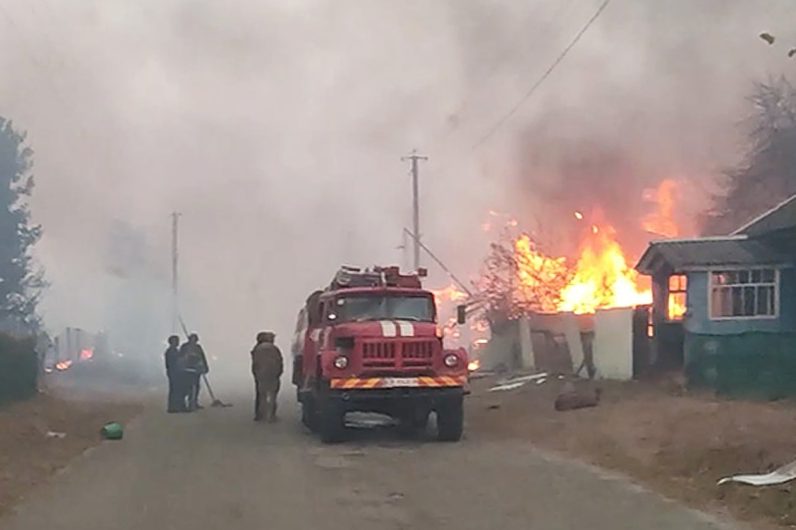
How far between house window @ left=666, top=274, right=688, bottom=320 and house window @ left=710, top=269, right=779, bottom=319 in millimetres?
1670

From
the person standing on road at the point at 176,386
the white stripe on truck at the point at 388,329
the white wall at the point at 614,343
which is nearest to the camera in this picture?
the white stripe on truck at the point at 388,329

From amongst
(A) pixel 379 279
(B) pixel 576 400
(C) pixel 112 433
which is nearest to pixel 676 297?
(B) pixel 576 400

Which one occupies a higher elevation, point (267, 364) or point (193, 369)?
point (267, 364)

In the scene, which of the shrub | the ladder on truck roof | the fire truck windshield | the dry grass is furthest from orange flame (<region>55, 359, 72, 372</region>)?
the fire truck windshield

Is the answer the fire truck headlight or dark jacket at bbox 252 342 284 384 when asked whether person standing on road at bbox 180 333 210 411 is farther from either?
the fire truck headlight

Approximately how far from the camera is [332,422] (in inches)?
733

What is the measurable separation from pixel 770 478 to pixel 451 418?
710 centimetres

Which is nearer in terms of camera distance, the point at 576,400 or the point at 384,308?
the point at 384,308

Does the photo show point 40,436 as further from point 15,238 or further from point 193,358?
point 15,238

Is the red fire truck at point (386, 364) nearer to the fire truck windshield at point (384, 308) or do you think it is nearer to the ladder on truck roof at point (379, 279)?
the fire truck windshield at point (384, 308)

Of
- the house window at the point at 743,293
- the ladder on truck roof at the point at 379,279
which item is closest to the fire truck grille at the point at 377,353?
the ladder on truck roof at the point at 379,279

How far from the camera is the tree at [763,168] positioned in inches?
1624

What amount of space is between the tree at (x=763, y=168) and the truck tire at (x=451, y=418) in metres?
25.2

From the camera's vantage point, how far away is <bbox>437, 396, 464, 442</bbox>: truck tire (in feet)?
61.2
